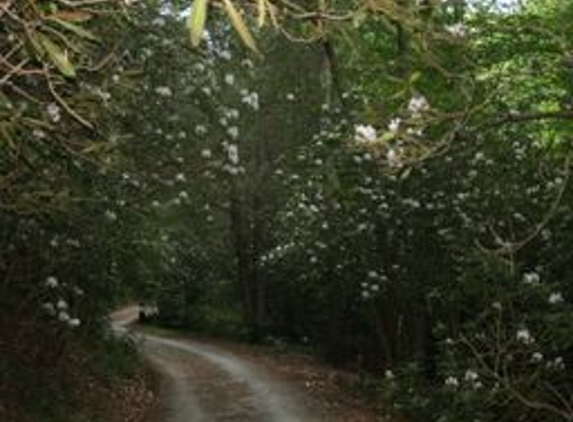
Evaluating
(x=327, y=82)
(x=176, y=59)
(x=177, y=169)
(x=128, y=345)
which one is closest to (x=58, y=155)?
(x=327, y=82)

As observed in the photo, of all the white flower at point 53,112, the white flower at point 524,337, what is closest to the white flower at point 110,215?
the white flower at point 524,337

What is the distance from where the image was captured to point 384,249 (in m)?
22.6

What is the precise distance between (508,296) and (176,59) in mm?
5082

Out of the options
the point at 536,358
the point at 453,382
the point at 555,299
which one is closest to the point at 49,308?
the point at 453,382

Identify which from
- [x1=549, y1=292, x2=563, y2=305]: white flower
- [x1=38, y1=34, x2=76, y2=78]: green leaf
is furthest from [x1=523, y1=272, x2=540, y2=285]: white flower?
[x1=38, y1=34, x2=76, y2=78]: green leaf

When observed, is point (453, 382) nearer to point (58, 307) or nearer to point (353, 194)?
point (58, 307)

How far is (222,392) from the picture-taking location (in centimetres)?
2192

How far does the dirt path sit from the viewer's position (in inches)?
742

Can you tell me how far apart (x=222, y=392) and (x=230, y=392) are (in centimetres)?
17

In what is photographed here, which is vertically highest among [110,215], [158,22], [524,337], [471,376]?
[158,22]

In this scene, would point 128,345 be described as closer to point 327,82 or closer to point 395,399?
point 395,399

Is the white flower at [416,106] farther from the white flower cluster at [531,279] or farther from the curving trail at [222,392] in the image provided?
the curving trail at [222,392]

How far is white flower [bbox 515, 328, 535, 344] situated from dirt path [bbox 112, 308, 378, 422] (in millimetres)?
4450

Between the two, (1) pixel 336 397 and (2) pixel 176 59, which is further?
(1) pixel 336 397
